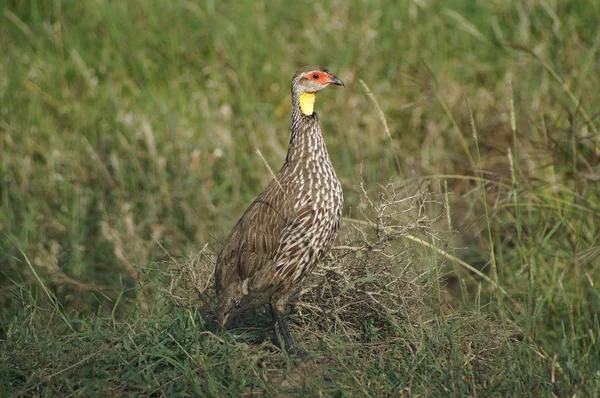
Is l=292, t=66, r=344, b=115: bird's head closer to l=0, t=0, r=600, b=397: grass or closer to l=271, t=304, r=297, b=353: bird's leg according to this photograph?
l=0, t=0, r=600, b=397: grass

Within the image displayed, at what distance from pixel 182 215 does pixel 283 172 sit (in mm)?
2571

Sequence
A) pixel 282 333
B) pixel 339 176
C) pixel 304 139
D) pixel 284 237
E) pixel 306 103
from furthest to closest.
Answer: pixel 339 176, pixel 306 103, pixel 304 139, pixel 284 237, pixel 282 333

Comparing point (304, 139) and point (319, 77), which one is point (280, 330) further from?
point (319, 77)

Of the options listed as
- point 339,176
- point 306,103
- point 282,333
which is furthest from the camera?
point 339,176

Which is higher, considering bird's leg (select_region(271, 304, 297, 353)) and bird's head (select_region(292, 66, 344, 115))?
bird's head (select_region(292, 66, 344, 115))

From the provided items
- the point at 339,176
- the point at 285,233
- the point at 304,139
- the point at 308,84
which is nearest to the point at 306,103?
the point at 308,84

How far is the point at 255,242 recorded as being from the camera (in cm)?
488

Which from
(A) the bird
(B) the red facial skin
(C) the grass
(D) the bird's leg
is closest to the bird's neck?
(A) the bird

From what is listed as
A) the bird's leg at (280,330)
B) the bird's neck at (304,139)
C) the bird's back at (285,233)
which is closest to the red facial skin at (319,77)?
the bird's neck at (304,139)

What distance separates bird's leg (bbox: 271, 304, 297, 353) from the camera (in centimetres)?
460

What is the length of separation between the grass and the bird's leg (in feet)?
0.33

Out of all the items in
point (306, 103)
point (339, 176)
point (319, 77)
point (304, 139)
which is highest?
point (319, 77)

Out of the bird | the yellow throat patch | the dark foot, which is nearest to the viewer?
the dark foot

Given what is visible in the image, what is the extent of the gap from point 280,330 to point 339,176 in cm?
319
